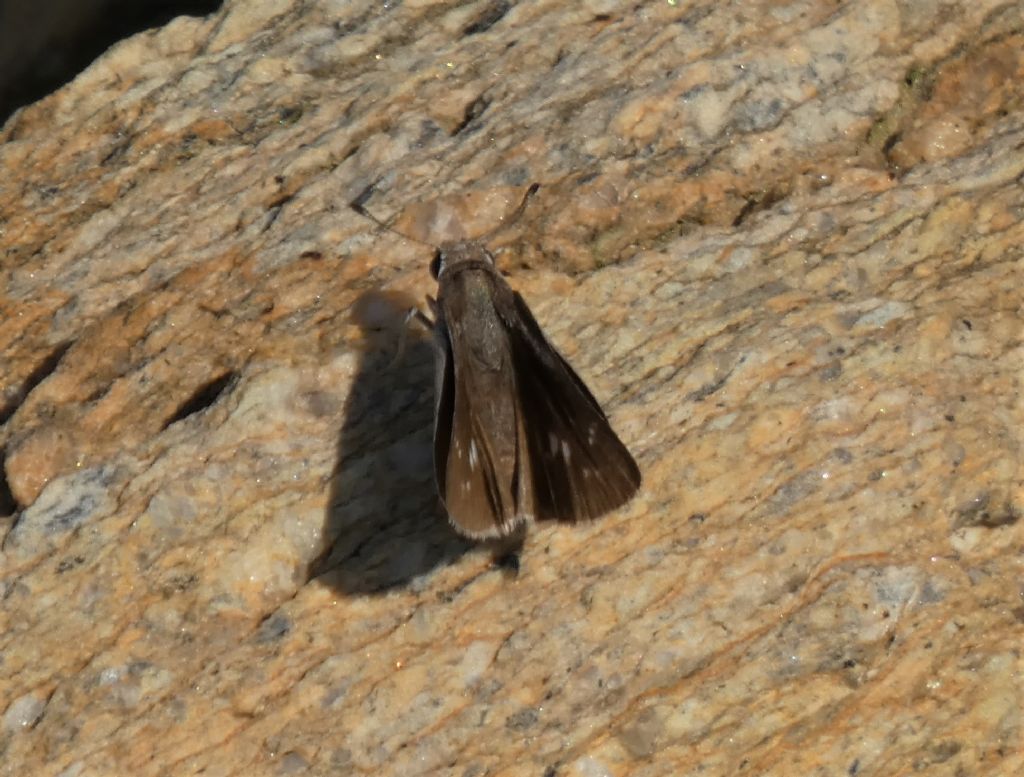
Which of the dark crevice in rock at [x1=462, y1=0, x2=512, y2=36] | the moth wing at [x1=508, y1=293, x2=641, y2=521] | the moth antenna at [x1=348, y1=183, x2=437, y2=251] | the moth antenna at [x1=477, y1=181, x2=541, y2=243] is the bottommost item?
the moth wing at [x1=508, y1=293, x2=641, y2=521]

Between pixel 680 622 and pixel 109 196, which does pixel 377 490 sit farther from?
pixel 109 196

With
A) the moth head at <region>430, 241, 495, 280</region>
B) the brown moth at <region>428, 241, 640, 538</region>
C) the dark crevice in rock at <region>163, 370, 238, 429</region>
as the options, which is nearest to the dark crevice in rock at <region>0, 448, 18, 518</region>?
the dark crevice in rock at <region>163, 370, 238, 429</region>

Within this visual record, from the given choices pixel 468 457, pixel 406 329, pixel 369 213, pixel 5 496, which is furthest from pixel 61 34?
pixel 468 457

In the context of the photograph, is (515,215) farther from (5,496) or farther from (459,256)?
(5,496)

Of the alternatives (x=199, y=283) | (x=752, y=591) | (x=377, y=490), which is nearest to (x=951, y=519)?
(x=752, y=591)

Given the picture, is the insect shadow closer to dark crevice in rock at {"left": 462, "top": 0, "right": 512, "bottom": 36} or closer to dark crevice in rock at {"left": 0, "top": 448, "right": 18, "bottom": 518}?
dark crevice in rock at {"left": 0, "top": 448, "right": 18, "bottom": 518}

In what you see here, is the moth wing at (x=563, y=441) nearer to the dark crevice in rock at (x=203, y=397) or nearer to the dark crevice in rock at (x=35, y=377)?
the dark crevice in rock at (x=203, y=397)
